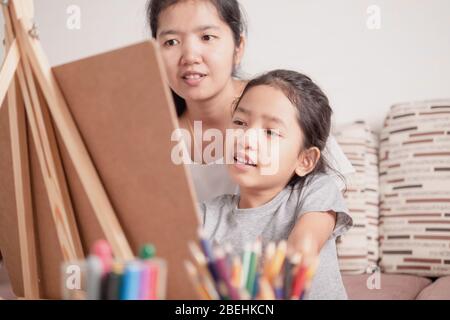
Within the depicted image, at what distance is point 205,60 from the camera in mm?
1316

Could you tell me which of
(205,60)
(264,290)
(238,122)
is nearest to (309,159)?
(238,122)

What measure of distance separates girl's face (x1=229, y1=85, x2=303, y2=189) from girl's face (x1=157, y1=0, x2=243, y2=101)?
266 mm

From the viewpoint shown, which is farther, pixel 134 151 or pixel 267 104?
pixel 267 104

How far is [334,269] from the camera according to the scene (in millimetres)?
973

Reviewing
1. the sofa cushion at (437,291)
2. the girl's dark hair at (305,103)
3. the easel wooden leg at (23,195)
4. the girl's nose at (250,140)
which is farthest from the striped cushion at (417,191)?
the easel wooden leg at (23,195)

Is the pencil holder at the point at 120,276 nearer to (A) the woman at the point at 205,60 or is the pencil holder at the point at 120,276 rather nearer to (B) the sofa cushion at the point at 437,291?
(A) the woman at the point at 205,60

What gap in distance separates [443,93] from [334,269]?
1.22 m

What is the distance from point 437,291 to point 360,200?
428 mm

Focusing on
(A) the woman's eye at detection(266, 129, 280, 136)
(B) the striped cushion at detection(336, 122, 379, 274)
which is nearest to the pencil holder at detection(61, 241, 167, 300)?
(A) the woman's eye at detection(266, 129, 280, 136)

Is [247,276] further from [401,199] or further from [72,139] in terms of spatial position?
[401,199]

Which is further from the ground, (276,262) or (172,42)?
(172,42)

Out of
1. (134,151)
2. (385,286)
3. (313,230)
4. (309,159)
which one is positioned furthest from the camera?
(385,286)

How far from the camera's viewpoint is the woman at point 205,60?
51.3 inches
